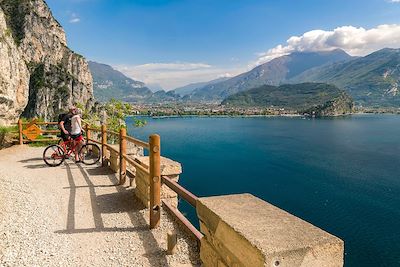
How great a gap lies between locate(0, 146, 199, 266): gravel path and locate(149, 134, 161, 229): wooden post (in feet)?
0.97

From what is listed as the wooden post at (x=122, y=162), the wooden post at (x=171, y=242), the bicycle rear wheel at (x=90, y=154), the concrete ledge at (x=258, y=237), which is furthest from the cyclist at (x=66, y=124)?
the concrete ledge at (x=258, y=237)

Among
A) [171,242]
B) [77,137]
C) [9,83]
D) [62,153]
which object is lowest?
[171,242]

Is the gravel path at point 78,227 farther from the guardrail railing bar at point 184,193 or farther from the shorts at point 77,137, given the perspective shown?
the shorts at point 77,137

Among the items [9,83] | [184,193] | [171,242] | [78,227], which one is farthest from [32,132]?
[9,83]

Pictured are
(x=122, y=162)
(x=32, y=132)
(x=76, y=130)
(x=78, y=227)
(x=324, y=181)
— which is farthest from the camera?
(x=324, y=181)

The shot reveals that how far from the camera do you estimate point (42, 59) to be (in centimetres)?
11000

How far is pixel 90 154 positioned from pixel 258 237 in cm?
1586

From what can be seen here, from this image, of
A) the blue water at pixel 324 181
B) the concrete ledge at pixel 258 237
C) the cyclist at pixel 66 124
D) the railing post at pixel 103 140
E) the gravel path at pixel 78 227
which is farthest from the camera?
the blue water at pixel 324 181

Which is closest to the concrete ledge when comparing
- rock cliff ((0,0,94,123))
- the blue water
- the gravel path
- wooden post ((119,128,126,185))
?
the gravel path

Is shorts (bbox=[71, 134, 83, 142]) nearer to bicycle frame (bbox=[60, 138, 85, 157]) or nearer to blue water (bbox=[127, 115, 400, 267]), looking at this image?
bicycle frame (bbox=[60, 138, 85, 157])

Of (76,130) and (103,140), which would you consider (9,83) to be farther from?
(103,140)

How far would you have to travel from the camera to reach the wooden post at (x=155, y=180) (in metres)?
6.79

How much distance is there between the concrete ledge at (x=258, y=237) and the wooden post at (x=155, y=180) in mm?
3162

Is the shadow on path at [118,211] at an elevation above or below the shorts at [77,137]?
below
